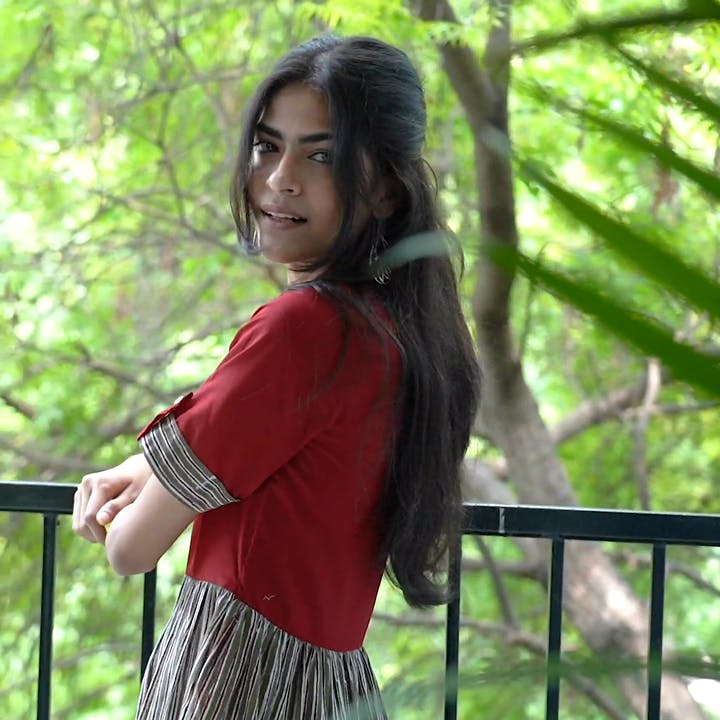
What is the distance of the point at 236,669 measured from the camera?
131 cm

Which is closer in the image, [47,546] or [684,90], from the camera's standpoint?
[684,90]

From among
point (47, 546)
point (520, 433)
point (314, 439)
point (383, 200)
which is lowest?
point (47, 546)

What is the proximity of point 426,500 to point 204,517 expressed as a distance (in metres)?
0.24

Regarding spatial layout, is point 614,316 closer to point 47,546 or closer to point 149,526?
point 149,526

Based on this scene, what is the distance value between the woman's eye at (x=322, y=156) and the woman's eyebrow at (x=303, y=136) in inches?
0.6

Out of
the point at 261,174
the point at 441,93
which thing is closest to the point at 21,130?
the point at 441,93

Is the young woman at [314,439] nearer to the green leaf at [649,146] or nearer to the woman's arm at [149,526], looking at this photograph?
the woman's arm at [149,526]

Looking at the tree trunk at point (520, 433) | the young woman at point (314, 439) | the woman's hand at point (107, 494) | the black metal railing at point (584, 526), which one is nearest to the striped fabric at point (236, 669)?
the young woman at point (314, 439)

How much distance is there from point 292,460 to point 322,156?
339 millimetres

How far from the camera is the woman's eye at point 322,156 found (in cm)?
135

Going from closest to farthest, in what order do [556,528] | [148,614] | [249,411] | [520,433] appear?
[249,411]
[556,528]
[148,614]
[520,433]

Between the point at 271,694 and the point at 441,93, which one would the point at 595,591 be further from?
the point at 271,694

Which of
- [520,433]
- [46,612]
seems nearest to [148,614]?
[46,612]

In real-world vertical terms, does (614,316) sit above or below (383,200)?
below
